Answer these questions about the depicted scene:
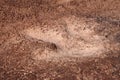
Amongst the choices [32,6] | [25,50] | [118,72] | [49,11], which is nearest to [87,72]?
[118,72]

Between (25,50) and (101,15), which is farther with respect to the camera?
(101,15)

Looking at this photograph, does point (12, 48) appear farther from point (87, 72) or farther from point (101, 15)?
point (101, 15)

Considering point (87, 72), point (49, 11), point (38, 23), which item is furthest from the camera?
point (49, 11)

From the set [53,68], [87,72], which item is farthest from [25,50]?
[87,72]

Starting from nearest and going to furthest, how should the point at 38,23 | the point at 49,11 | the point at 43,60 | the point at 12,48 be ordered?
the point at 43,60 → the point at 12,48 → the point at 38,23 → the point at 49,11

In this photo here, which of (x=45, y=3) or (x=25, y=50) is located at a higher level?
(x=45, y=3)

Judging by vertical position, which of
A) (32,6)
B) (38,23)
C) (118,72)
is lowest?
(118,72)
